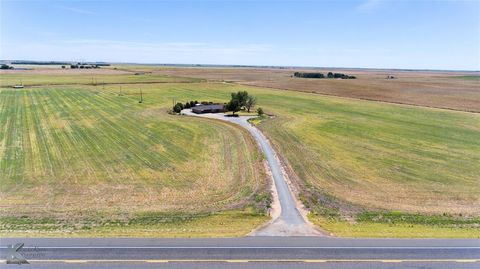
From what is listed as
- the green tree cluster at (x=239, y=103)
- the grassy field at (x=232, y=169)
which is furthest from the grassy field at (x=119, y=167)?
the green tree cluster at (x=239, y=103)

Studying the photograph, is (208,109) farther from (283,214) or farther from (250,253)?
(250,253)

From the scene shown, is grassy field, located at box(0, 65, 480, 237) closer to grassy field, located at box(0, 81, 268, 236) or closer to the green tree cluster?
grassy field, located at box(0, 81, 268, 236)

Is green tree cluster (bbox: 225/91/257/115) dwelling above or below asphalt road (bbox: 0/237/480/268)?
above

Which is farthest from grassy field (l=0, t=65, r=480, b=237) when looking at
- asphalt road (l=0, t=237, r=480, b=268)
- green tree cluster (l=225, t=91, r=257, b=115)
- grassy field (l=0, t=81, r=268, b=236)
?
green tree cluster (l=225, t=91, r=257, b=115)

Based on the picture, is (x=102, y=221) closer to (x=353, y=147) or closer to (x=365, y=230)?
(x=365, y=230)

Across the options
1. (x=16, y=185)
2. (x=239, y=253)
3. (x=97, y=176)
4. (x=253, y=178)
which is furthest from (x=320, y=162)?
(x=16, y=185)

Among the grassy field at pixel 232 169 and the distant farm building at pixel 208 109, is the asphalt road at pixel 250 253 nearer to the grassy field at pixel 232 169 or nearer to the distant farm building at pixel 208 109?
the grassy field at pixel 232 169
